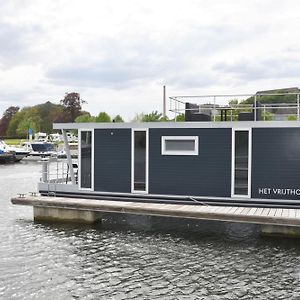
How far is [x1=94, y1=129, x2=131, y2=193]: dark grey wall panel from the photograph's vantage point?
14.4m

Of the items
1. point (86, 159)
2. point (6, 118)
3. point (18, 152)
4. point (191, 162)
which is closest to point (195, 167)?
point (191, 162)

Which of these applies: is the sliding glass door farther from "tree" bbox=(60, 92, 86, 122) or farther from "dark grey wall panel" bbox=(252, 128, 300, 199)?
"tree" bbox=(60, 92, 86, 122)

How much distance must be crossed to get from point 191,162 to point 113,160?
2525 mm

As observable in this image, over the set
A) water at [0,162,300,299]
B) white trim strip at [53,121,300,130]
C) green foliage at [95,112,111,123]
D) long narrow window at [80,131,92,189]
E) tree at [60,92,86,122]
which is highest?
tree at [60,92,86,122]

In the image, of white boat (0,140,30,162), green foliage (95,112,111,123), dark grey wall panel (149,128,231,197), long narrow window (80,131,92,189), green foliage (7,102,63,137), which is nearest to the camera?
dark grey wall panel (149,128,231,197)

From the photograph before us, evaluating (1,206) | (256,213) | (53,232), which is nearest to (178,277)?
(256,213)

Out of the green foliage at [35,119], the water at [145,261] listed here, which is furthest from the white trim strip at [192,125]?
the green foliage at [35,119]

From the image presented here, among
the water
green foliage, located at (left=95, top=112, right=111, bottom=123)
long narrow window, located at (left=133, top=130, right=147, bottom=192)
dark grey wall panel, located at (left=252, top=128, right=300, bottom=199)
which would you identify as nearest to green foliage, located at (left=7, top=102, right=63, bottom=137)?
green foliage, located at (left=95, top=112, right=111, bottom=123)

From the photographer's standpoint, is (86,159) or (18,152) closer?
(86,159)

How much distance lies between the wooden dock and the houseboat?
59cm

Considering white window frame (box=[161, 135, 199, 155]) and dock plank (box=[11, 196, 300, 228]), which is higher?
white window frame (box=[161, 135, 199, 155])

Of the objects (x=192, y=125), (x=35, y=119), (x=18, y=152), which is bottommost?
(x=18, y=152)

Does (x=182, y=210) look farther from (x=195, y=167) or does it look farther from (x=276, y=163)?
(x=276, y=163)

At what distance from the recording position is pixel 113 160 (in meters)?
14.6
